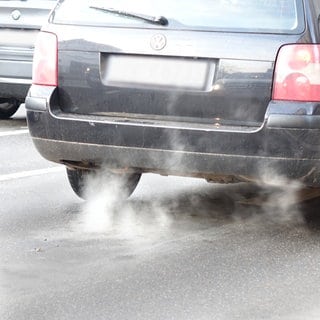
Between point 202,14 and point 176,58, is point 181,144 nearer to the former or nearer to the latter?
point 176,58

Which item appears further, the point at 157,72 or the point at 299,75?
the point at 157,72

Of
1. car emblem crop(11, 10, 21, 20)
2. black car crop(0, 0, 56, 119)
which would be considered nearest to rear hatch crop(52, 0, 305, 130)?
black car crop(0, 0, 56, 119)

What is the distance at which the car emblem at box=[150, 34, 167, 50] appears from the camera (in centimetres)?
476

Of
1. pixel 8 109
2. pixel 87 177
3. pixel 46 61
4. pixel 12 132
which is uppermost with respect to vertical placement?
→ pixel 46 61

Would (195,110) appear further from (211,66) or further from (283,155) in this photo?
(283,155)

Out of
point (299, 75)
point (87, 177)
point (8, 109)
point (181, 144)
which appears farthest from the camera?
point (8, 109)

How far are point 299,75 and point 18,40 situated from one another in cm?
488

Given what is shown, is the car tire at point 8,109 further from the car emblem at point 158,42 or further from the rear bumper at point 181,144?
the car emblem at point 158,42

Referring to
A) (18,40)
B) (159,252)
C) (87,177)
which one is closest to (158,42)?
(159,252)

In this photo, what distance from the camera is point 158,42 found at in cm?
477

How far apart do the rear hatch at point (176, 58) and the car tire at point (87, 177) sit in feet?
2.72

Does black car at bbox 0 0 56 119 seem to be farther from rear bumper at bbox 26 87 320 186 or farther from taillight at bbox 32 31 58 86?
rear bumper at bbox 26 87 320 186

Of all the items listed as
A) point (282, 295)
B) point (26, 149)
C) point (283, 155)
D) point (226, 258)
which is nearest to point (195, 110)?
point (283, 155)

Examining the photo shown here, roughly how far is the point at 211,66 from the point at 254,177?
2.16 feet
